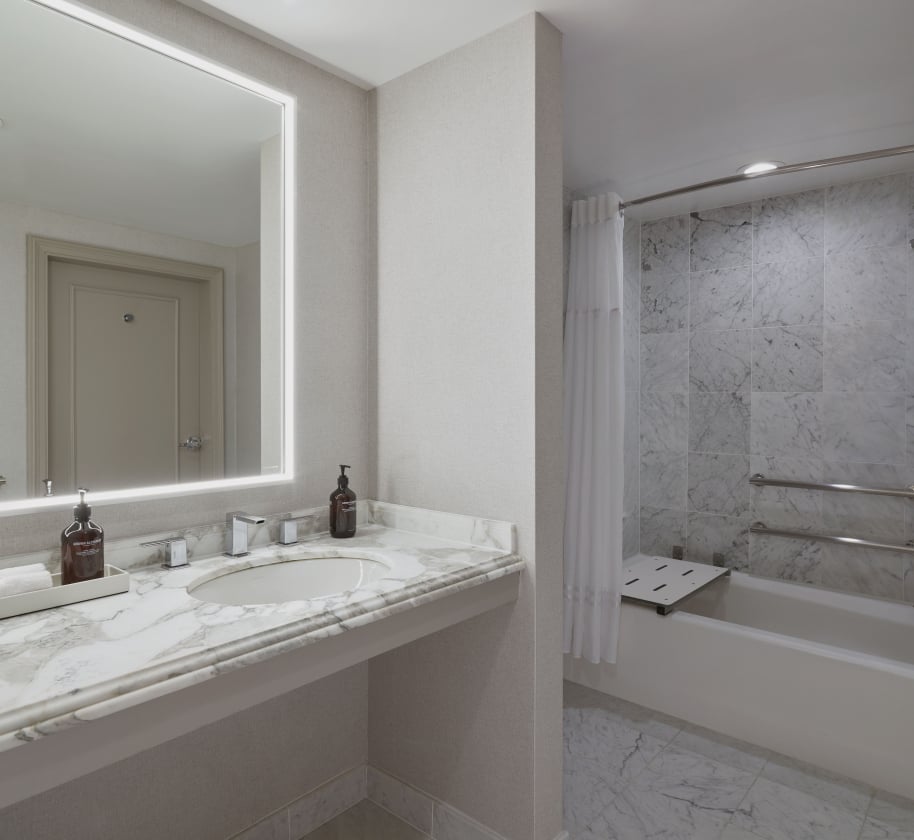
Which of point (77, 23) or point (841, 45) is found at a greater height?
point (841, 45)

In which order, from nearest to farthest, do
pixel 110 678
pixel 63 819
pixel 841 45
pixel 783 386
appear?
pixel 110 678
pixel 63 819
pixel 841 45
pixel 783 386

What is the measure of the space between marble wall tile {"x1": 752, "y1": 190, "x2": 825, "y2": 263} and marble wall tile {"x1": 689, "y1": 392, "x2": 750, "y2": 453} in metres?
0.72

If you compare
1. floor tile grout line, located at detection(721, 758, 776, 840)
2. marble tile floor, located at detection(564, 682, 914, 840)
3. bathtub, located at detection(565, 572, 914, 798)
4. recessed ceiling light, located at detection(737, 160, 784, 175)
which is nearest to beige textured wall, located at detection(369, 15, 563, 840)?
marble tile floor, located at detection(564, 682, 914, 840)

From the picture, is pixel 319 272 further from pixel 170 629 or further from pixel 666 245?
pixel 666 245

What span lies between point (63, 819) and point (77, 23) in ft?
6.09

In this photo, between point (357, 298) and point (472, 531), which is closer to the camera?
point (472, 531)

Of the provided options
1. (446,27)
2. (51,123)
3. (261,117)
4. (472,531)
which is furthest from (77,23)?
(472,531)

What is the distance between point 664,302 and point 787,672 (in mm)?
1955

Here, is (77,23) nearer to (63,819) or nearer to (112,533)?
(112,533)

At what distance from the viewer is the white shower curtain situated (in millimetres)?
2672

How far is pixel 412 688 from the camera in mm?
1991

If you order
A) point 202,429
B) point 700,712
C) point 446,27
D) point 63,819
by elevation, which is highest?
point 446,27

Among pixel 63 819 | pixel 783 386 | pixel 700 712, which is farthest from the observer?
pixel 783 386

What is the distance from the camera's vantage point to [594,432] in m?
2.71
